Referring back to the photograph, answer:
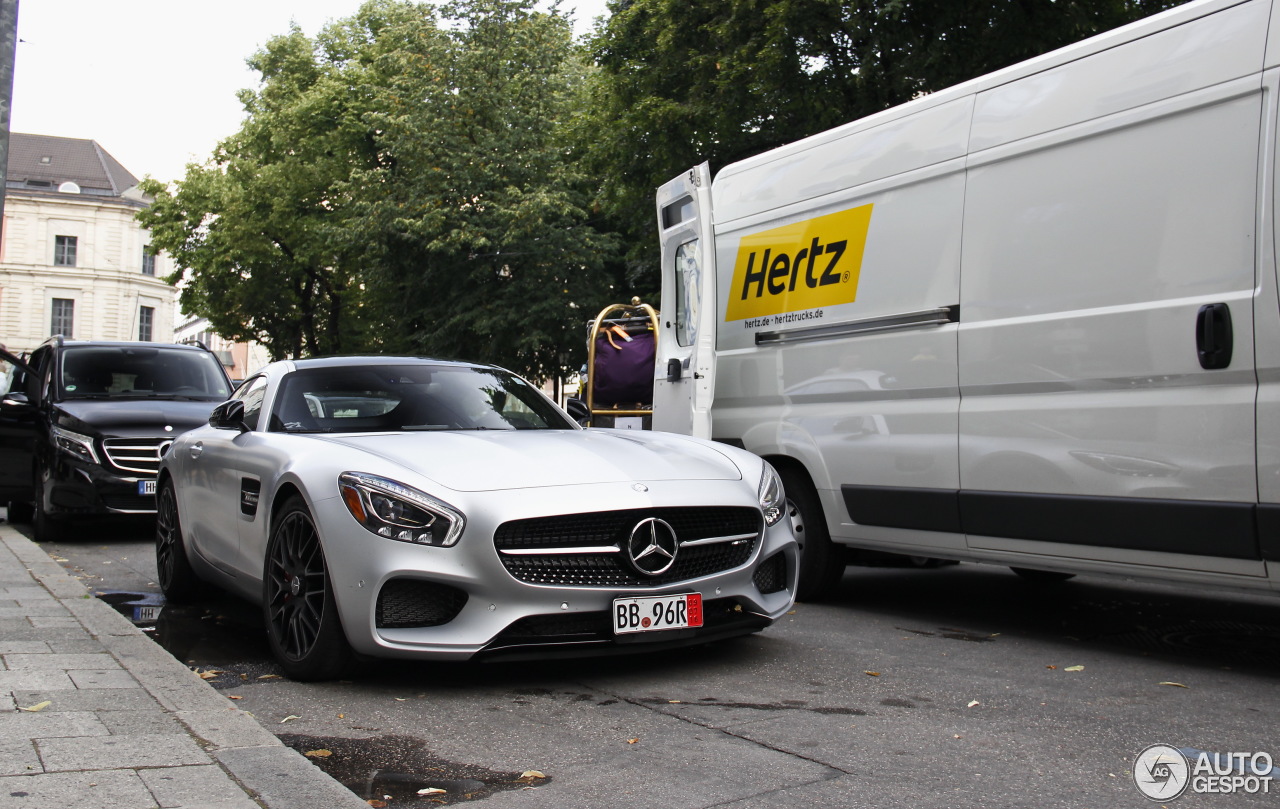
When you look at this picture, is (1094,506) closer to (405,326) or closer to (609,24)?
(609,24)

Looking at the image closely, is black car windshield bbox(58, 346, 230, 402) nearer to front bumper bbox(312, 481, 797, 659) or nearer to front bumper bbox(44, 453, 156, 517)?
front bumper bbox(44, 453, 156, 517)

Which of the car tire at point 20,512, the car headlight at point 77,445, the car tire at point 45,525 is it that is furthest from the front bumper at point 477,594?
the car tire at point 20,512

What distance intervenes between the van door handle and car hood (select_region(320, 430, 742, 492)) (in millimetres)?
1873

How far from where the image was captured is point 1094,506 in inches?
202

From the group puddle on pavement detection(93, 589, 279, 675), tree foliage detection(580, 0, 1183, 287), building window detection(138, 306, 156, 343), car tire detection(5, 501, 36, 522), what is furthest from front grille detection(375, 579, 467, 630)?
building window detection(138, 306, 156, 343)

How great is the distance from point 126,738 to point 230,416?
281cm

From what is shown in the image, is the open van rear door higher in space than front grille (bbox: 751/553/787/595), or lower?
higher

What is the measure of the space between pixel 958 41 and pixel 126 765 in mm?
14590

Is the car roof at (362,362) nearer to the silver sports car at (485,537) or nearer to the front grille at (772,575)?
the silver sports car at (485,537)

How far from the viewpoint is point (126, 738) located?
375cm

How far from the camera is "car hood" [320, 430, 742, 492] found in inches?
188

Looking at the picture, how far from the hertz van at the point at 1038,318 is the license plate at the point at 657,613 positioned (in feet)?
5.37

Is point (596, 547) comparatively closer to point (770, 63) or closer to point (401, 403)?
point (401, 403)

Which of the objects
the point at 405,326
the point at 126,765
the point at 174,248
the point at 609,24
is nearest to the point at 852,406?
the point at 126,765
